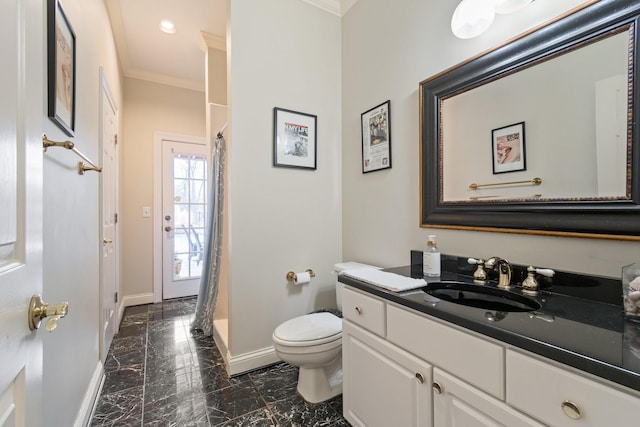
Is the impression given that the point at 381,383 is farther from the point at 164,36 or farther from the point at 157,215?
the point at 164,36

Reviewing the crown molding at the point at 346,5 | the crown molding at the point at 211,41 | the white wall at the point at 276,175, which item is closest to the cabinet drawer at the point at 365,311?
the white wall at the point at 276,175

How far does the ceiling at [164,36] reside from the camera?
92.6 inches

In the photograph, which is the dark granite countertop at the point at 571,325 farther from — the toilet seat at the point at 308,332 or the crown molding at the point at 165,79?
the crown molding at the point at 165,79

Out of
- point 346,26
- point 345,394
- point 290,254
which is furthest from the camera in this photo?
point 346,26

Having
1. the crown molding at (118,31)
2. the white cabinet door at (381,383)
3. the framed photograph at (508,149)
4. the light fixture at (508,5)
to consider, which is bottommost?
the white cabinet door at (381,383)

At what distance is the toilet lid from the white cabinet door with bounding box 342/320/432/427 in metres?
0.23

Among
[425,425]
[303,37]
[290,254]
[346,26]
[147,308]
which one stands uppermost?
[346,26]

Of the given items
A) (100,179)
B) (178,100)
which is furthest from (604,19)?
(178,100)

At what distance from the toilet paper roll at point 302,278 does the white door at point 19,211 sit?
151 centimetres

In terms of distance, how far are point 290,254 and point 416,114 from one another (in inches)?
51.2

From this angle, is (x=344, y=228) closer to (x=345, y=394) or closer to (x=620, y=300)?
(x=345, y=394)

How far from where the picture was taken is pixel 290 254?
2104 millimetres

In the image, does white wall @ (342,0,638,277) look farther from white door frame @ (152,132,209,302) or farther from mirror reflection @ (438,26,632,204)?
white door frame @ (152,132,209,302)

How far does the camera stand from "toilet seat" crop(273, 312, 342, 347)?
1.53 meters
